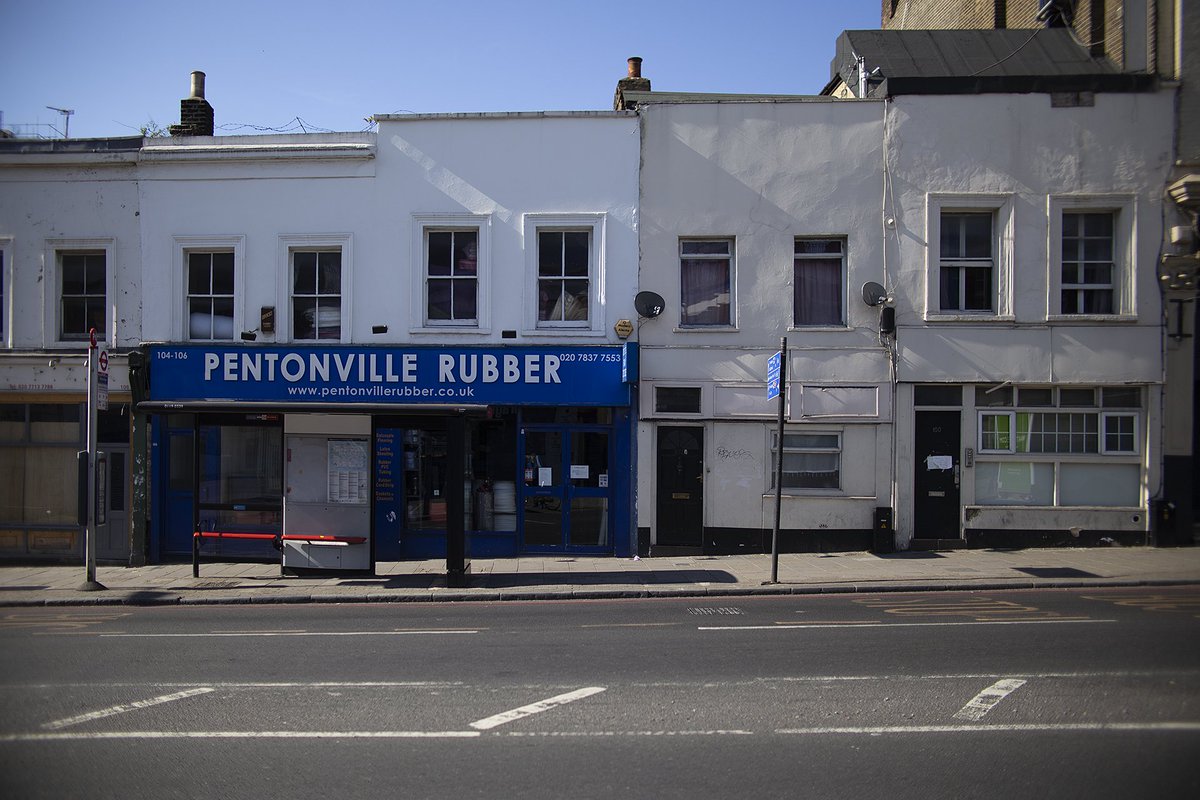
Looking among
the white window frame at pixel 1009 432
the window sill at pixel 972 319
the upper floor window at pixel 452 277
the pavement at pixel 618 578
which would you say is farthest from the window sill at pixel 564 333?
the white window frame at pixel 1009 432

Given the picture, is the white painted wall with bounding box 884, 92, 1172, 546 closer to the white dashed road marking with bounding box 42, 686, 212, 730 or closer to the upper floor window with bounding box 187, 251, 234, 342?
the white dashed road marking with bounding box 42, 686, 212, 730

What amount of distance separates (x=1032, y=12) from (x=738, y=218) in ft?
28.5

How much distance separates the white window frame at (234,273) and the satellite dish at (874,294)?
37.8 feet

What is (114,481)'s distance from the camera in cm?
1583

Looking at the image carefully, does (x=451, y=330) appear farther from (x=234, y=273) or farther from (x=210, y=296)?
(x=210, y=296)

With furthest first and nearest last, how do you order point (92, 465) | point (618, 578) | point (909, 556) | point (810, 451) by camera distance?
point (810, 451) → point (909, 556) → point (618, 578) → point (92, 465)

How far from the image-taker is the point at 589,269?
1580 cm

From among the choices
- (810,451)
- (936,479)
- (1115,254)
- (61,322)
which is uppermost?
(1115,254)

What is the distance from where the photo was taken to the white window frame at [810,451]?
15.4 metres

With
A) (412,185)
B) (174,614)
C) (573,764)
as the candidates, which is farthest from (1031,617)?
(412,185)

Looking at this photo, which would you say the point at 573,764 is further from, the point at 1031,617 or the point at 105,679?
the point at 1031,617

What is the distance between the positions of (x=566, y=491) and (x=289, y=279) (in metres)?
6.62

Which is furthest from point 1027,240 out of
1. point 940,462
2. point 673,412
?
point 673,412

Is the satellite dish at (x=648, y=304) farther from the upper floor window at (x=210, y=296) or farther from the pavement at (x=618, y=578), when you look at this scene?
the upper floor window at (x=210, y=296)
